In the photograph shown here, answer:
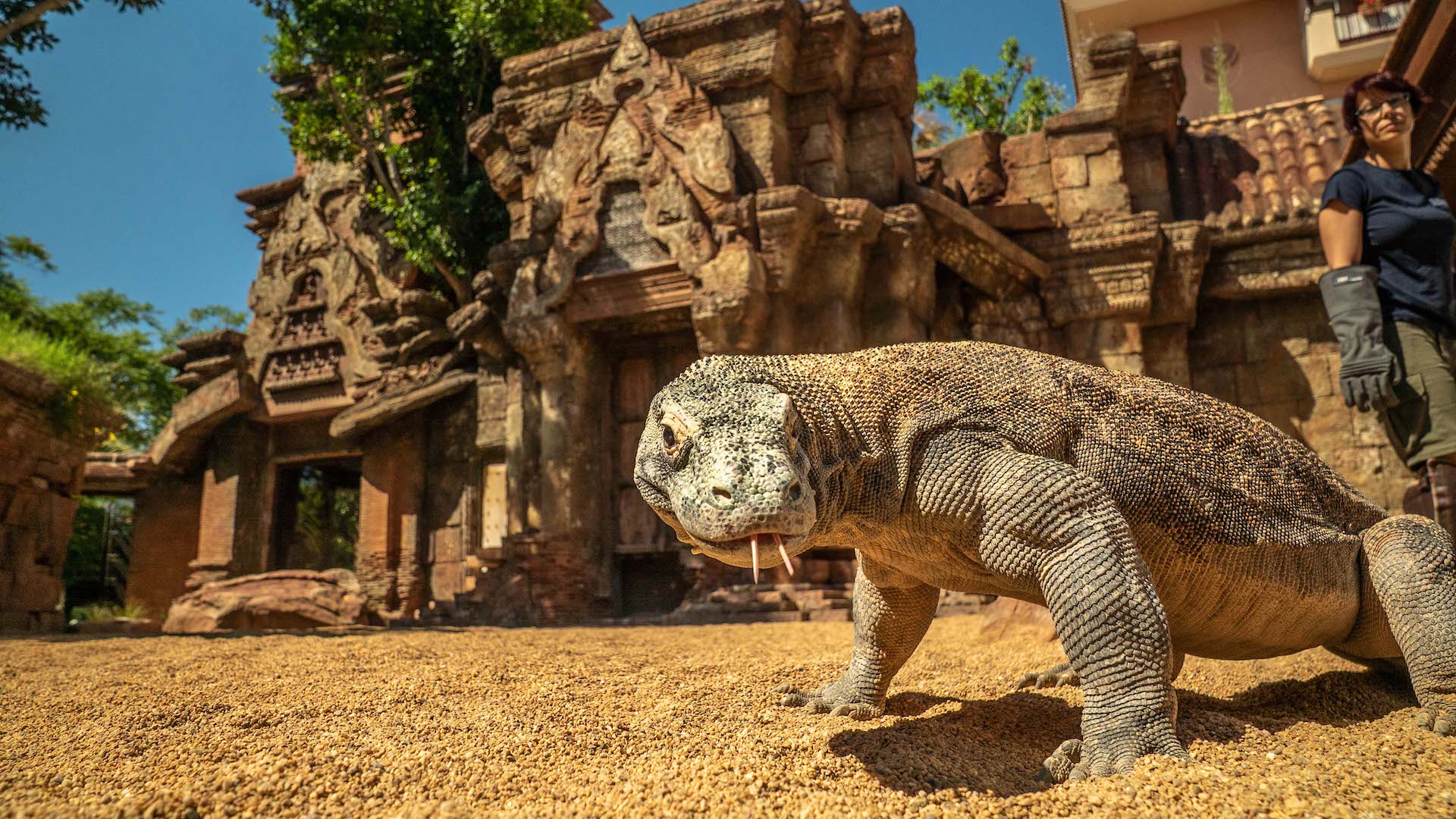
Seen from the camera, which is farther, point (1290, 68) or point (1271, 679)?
point (1290, 68)

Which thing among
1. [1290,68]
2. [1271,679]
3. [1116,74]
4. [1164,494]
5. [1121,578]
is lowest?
[1271,679]

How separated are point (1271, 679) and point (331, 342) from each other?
48.3 ft

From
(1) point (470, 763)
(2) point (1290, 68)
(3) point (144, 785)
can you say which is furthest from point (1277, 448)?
(2) point (1290, 68)

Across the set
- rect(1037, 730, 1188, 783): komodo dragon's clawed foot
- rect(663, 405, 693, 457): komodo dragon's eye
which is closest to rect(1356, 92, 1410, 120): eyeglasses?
rect(1037, 730, 1188, 783): komodo dragon's clawed foot

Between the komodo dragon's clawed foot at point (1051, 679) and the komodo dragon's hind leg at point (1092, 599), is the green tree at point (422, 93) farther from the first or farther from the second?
the komodo dragon's hind leg at point (1092, 599)

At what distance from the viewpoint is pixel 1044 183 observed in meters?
10.5

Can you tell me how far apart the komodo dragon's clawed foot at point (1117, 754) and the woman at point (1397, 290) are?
93.2 inches

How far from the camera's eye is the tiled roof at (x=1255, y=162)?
10.2 meters

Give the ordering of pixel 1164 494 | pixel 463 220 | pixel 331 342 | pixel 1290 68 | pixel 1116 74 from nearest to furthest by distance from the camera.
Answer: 1. pixel 1164 494
2. pixel 1116 74
3. pixel 463 220
4. pixel 331 342
5. pixel 1290 68

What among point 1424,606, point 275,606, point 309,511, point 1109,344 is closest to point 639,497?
point 275,606

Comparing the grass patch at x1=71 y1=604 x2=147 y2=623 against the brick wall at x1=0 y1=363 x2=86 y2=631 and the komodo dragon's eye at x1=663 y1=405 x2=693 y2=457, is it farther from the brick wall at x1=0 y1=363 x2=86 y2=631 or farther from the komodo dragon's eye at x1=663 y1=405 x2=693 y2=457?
the komodo dragon's eye at x1=663 y1=405 x2=693 y2=457

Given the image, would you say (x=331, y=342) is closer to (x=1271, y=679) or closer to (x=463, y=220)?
(x=463, y=220)

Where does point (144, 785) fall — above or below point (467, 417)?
below

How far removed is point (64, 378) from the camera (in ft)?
30.9
